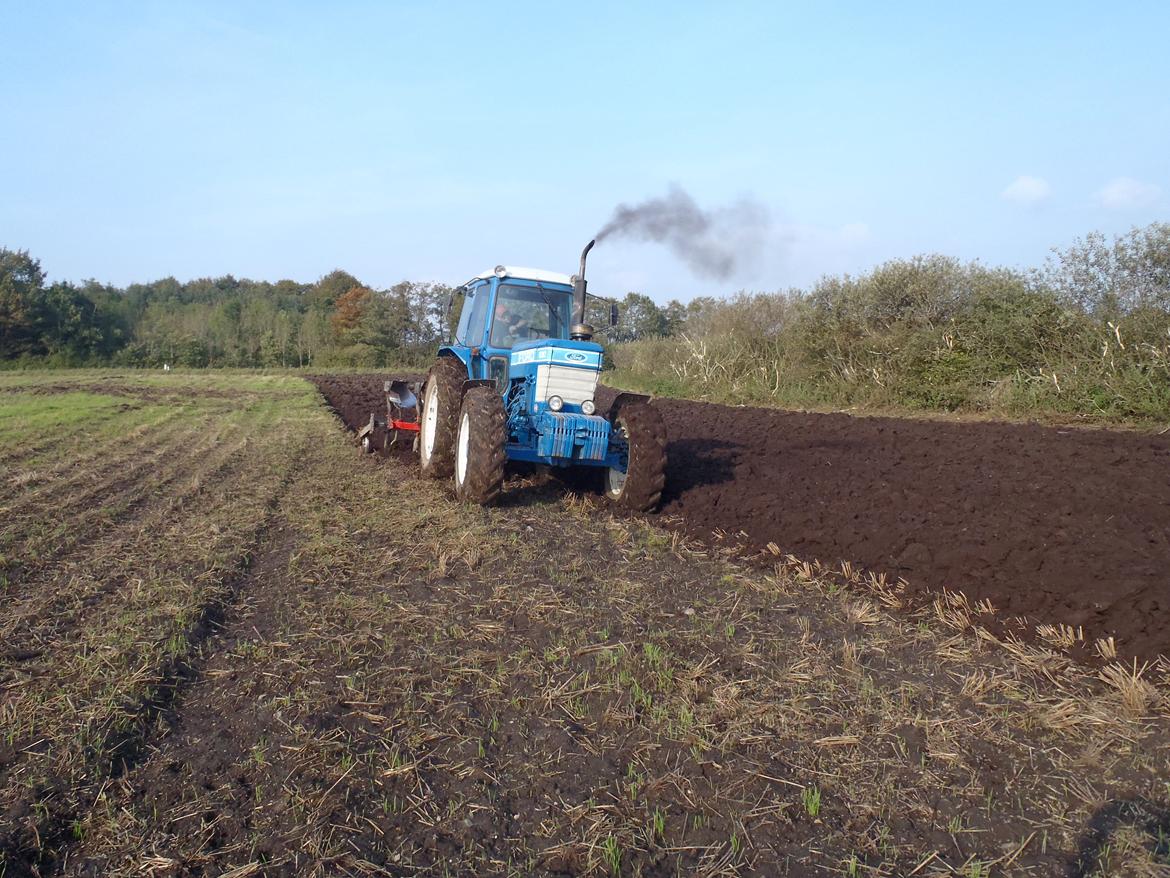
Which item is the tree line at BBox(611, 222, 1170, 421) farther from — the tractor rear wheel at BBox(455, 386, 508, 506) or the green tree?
the green tree

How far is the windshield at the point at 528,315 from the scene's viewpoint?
8.45 m

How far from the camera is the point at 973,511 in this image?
22.4 feet

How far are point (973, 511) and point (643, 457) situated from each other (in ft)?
9.16

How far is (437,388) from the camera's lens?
8203mm

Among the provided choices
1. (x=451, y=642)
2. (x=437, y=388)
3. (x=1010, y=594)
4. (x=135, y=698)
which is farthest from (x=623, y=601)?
(x=437, y=388)

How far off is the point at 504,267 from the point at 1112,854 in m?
6.86

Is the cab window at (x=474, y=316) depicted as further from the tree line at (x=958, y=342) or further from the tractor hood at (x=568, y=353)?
the tree line at (x=958, y=342)

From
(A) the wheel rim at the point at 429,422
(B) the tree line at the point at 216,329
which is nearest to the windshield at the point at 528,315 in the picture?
(A) the wheel rim at the point at 429,422

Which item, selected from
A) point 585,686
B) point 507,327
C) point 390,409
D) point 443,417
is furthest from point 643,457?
point 390,409

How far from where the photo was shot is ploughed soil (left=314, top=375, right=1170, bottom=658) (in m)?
4.79

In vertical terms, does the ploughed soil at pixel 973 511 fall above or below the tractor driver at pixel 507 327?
below

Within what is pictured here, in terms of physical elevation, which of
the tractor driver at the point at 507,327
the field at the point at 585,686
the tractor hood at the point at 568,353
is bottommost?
the field at the point at 585,686

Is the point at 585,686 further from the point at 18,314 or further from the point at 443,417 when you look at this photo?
the point at 18,314

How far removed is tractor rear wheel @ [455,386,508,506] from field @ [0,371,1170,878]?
0.85 feet
